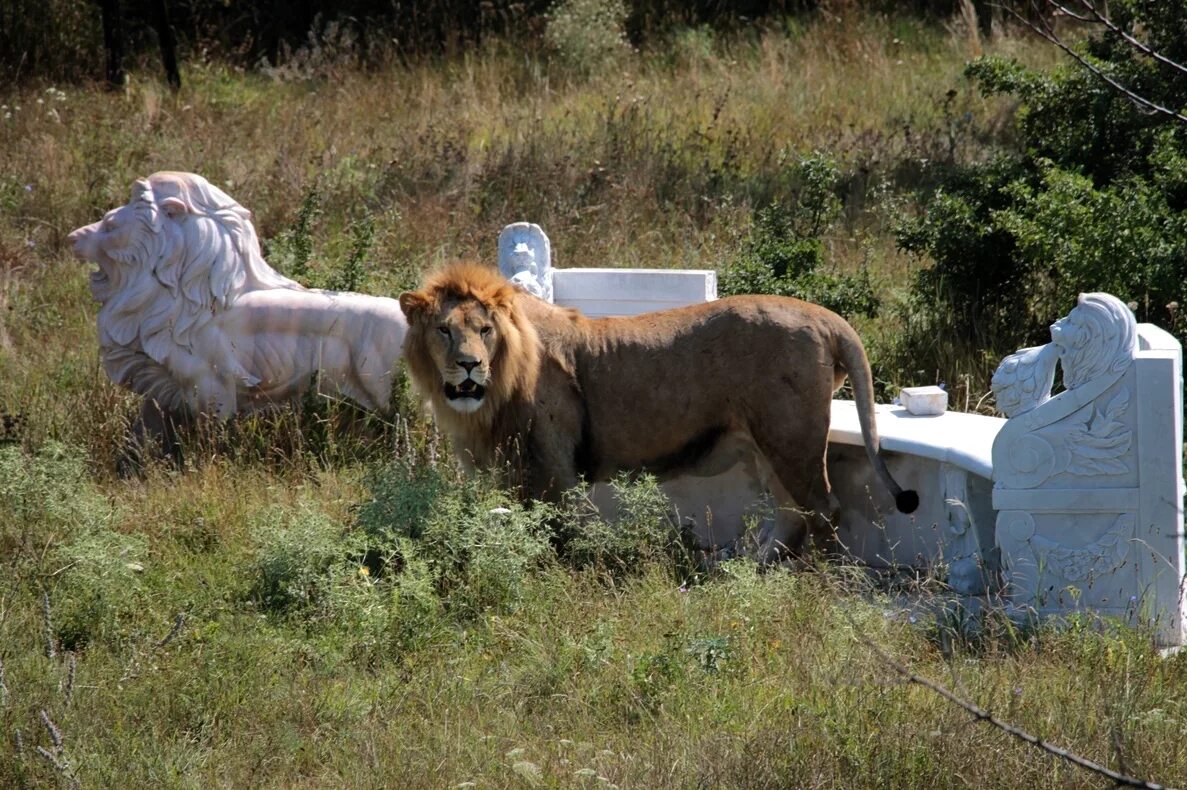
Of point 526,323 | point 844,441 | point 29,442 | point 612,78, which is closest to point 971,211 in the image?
point 844,441

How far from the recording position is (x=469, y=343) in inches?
254

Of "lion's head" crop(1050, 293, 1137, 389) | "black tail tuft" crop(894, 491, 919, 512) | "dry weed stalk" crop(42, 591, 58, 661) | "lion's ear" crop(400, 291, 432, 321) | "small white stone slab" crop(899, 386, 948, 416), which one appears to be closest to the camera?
"dry weed stalk" crop(42, 591, 58, 661)

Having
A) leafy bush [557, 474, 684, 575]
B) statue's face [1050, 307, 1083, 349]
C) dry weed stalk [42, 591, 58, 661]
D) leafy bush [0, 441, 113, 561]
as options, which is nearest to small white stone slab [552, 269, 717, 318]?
leafy bush [557, 474, 684, 575]

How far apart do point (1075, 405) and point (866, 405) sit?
1.15 meters

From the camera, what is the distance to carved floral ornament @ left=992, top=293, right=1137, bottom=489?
213 inches

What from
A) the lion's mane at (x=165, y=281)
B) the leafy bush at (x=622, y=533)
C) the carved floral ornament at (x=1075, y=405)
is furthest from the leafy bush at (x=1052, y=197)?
the lion's mane at (x=165, y=281)

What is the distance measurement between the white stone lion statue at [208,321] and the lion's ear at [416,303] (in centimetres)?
171

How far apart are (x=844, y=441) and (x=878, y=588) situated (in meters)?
0.74

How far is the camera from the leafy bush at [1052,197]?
868cm

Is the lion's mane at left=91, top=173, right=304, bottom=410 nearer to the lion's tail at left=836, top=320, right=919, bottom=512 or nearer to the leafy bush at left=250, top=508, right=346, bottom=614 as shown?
the leafy bush at left=250, top=508, right=346, bottom=614

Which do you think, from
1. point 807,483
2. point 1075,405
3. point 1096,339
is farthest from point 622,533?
point 1096,339

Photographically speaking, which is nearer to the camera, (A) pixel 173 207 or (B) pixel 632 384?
(B) pixel 632 384

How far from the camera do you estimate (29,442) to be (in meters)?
8.71

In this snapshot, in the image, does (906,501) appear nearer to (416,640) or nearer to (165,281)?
(416,640)
